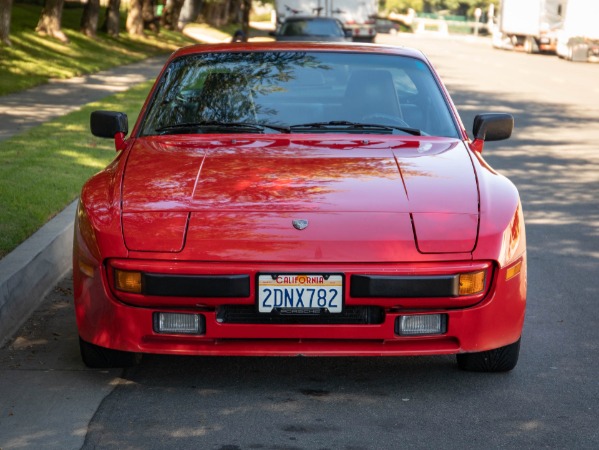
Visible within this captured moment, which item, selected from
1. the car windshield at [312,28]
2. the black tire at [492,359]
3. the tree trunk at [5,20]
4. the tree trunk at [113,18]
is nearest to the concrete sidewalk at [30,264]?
the black tire at [492,359]

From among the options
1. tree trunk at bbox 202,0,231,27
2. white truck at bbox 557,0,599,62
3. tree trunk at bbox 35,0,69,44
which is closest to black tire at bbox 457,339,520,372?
tree trunk at bbox 35,0,69,44

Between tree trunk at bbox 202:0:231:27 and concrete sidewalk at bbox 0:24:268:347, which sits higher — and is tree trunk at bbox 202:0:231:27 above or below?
below

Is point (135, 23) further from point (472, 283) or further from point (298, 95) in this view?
point (472, 283)

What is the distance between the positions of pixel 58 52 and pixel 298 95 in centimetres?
2235

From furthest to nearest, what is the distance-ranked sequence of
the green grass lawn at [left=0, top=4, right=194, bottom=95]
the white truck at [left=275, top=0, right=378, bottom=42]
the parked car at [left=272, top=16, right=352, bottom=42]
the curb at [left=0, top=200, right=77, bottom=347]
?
the white truck at [left=275, top=0, right=378, bottom=42]
the parked car at [left=272, top=16, right=352, bottom=42]
the green grass lawn at [left=0, top=4, right=194, bottom=95]
the curb at [left=0, top=200, right=77, bottom=347]

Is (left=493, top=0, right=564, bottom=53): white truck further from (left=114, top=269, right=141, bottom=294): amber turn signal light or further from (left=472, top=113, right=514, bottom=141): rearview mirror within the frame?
(left=114, top=269, right=141, bottom=294): amber turn signal light

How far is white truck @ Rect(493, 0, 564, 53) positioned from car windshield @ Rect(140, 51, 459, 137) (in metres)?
43.4

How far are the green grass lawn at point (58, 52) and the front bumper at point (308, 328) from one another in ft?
51.2

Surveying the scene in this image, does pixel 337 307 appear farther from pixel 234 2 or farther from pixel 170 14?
pixel 234 2

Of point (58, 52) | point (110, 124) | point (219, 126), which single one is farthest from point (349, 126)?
point (58, 52)

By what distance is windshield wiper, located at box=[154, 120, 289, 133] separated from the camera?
614 centimetres

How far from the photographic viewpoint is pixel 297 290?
15.6ft

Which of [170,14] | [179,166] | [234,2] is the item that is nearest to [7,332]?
Answer: [179,166]

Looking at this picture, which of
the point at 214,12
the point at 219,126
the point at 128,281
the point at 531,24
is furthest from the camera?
the point at 214,12
